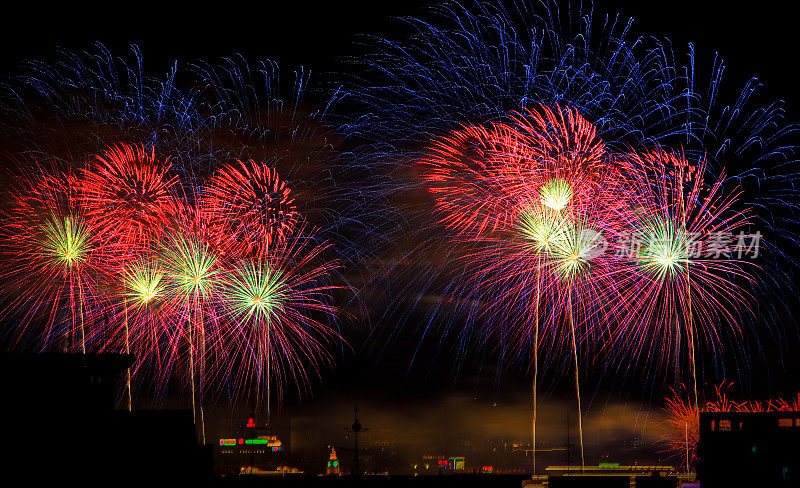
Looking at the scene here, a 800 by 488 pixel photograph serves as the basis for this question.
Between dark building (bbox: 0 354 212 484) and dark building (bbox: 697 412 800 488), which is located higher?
dark building (bbox: 0 354 212 484)

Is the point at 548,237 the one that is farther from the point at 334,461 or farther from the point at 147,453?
the point at 334,461

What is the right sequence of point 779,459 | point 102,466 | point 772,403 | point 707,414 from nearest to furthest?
point 102,466 < point 779,459 < point 707,414 < point 772,403

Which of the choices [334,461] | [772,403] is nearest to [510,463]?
[334,461]

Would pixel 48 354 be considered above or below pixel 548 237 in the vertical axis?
below

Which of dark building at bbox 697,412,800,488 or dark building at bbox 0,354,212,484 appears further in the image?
dark building at bbox 697,412,800,488

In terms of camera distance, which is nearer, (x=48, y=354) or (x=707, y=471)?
→ (x=48, y=354)
